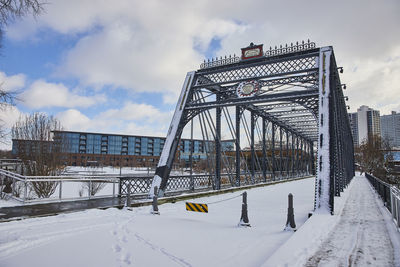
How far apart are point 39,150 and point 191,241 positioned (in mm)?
13523

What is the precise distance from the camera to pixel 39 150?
51.6 feet

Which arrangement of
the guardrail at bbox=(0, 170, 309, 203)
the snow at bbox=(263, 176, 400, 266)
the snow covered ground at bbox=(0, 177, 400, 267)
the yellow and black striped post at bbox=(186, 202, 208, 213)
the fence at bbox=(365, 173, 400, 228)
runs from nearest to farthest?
the snow at bbox=(263, 176, 400, 266), the snow covered ground at bbox=(0, 177, 400, 267), the fence at bbox=(365, 173, 400, 228), the yellow and black striped post at bbox=(186, 202, 208, 213), the guardrail at bbox=(0, 170, 309, 203)

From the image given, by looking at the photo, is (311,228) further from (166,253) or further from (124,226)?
(124,226)

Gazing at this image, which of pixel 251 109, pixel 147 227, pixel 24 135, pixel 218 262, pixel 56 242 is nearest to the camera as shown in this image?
pixel 218 262

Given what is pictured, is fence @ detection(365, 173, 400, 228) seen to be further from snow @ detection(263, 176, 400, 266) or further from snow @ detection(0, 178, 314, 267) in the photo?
snow @ detection(0, 178, 314, 267)

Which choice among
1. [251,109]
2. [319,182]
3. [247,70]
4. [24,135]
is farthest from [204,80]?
[24,135]

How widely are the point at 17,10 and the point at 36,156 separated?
12320 millimetres

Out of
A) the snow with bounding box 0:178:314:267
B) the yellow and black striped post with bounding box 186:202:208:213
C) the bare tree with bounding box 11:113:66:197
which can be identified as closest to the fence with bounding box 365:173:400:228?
the snow with bounding box 0:178:314:267

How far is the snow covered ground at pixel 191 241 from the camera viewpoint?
475 centimetres

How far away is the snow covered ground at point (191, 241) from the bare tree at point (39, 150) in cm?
→ 788

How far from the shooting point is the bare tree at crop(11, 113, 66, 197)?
14.8m

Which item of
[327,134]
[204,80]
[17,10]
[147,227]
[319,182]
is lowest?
[147,227]

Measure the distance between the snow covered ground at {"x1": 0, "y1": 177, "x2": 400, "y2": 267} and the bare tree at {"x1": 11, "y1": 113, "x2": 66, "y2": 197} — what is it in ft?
25.8

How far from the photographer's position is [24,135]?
17344mm
